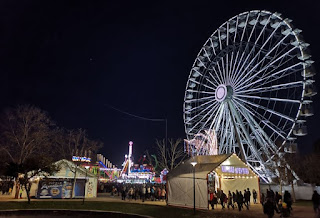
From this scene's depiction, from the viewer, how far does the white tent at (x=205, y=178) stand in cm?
1839

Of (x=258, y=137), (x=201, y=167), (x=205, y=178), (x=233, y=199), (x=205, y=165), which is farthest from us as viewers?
(x=258, y=137)

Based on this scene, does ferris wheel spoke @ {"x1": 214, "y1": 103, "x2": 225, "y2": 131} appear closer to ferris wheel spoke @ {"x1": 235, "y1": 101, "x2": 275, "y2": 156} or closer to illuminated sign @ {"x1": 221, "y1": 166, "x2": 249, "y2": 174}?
ferris wheel spoke @ {"x1": 235, "y1": 101, "x2": 275, "y2": 156}

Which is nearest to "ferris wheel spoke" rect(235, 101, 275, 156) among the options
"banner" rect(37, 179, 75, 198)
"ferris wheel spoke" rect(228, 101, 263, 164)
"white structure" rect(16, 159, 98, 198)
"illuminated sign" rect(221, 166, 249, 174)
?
"ferris wheel spoke" rect(228, 101, 263, 164)

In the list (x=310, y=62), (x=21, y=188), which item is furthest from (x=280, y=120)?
(x=21, y=188)

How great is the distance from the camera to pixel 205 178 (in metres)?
18.2

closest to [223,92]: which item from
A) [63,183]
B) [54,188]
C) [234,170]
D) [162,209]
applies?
[234,170]

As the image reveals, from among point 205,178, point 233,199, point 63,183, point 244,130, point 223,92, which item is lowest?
point 233,199

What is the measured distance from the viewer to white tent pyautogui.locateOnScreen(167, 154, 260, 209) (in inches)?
724

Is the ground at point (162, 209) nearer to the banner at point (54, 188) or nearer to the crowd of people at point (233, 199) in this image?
the crowd of people at point (233, 199)

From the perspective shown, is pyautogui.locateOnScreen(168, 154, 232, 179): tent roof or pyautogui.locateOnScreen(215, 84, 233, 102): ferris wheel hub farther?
pyautogui.locateOnScreen(215, 84, 233, 102): ferris wheel hub

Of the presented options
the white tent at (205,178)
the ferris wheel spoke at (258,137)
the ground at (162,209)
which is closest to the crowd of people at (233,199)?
the ground at (162,209)

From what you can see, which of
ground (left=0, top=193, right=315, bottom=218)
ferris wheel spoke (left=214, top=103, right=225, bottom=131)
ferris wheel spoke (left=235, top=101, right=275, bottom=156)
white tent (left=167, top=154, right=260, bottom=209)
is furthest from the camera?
ferris wheel spoke (left=214, top=103, right=225, bottom=131)

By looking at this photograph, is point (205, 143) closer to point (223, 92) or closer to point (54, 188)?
point (223, 92)

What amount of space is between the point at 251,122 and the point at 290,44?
796cm
